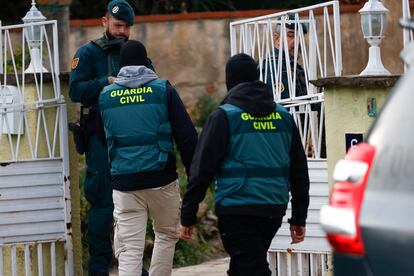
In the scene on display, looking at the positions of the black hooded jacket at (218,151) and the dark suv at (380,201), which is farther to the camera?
the black hooded jacket at (218,151)

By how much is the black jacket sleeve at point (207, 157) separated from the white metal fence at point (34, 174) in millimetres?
2340

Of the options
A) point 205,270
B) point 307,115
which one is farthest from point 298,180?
point 205,270

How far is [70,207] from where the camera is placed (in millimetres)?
9148

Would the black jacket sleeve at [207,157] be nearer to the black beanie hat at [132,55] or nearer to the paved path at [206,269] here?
the black beanie hat at [132,55]

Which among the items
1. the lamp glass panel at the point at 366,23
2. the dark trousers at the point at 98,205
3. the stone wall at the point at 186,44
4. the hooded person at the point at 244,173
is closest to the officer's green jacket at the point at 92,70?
the dark trousers at the point at 98,205

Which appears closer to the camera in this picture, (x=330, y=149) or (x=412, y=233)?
(x=412, y=233)

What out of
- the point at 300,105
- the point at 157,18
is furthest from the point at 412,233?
Result: the point at 157,18

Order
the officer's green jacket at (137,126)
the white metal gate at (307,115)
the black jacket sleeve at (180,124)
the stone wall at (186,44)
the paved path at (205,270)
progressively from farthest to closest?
the stone wall at (186,44)
the paved path at (205,270)
the white metal gate at (307,115)
the black jacket sleeve at (180,124)
the officer's green jacket at (137,126)

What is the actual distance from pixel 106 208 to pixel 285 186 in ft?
7.21

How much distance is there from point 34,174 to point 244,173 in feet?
8.30

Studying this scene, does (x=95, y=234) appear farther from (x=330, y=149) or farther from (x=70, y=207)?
(x=330, y=149)

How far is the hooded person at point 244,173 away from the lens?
6797 mm

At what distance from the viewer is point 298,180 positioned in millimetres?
7090

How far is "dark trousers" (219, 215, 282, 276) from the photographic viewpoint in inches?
268
